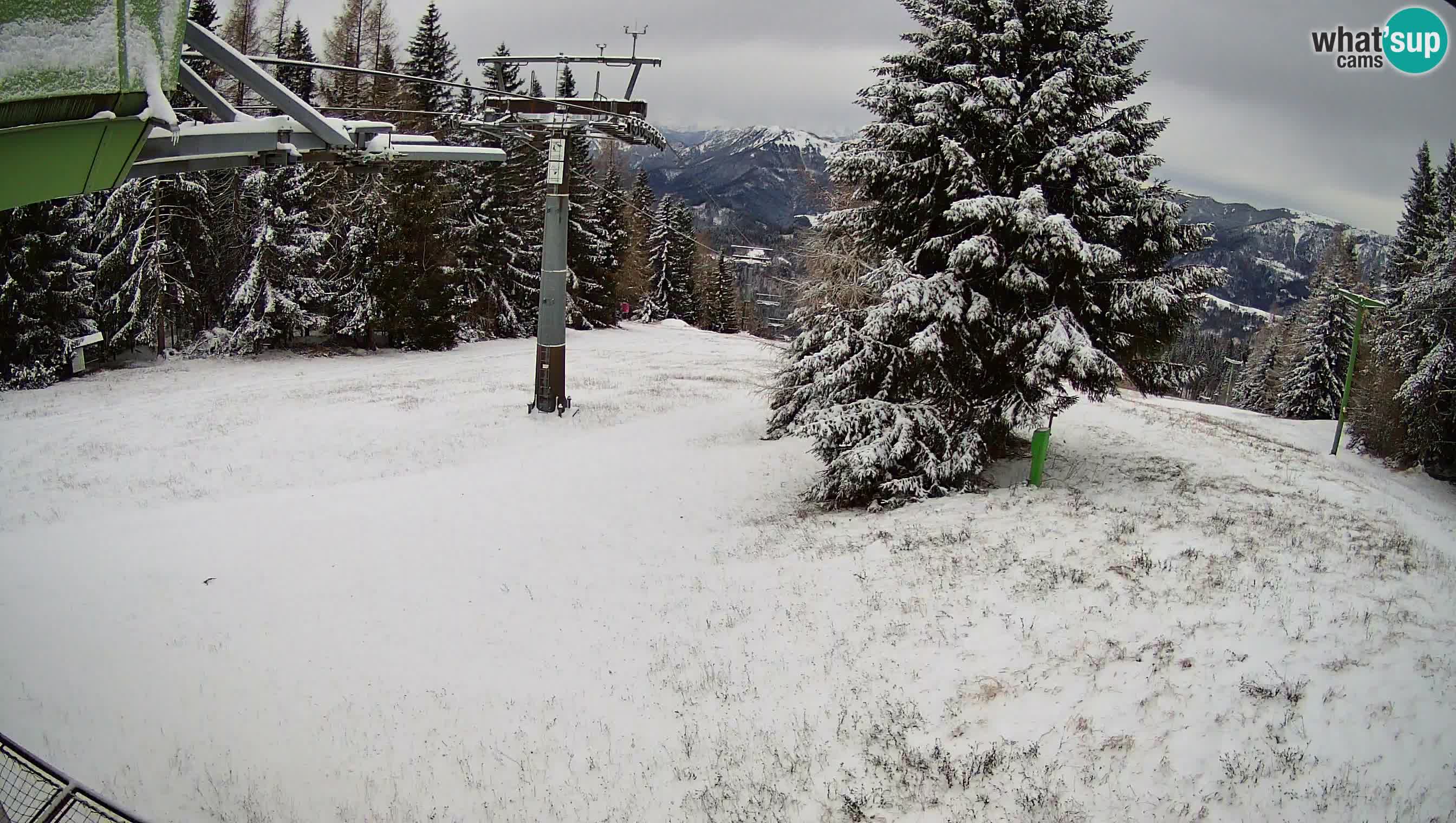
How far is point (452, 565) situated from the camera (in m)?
10.8

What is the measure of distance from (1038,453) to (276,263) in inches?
1220

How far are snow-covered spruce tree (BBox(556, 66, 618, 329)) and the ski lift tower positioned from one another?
24.5 metres

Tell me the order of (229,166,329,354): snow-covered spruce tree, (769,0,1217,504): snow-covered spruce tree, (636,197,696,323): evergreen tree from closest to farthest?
1. (769,0,1217,504): snow-covered spruce tree
2. (229,166,329,354): snow-covered spruce tree
3. (636,197,696,323): evergreen tree

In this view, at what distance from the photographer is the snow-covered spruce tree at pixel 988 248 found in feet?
37.6

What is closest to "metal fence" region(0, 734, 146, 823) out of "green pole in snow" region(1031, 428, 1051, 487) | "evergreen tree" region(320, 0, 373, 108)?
"green pole in snow" region(1031, 428, 1051, 487)

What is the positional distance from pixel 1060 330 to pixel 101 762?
12.0m

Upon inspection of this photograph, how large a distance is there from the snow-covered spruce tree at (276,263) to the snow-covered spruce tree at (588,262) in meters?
15.3

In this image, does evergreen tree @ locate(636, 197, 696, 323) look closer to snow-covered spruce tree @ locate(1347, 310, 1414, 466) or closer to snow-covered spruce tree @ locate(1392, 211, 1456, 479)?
snow-covered spruce tree @ locate(1347, 310, 1414, 466)

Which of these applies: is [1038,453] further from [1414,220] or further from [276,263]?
[1414,220]

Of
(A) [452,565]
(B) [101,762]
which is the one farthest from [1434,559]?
(B) [101,762]

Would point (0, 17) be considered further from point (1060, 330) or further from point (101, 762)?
point (1060, 330)

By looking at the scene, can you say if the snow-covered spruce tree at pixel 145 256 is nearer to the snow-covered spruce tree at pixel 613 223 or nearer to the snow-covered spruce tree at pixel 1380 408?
the snow-covered spruce tree at pixel 613 223

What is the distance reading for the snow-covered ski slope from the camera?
571 centimetres

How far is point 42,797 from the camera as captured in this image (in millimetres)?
5055
